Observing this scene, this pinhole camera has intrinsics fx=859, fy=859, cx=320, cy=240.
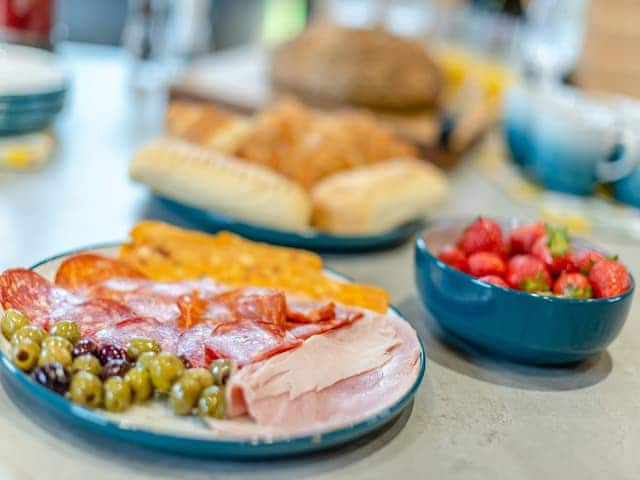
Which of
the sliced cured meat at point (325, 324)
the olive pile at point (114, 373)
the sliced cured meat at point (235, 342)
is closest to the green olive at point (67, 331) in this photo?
the olive pile at point (114, 373)

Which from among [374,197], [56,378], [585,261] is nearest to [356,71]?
[374,197]

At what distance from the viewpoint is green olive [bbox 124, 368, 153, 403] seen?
0.80m

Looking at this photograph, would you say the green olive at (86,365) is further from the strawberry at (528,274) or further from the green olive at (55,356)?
the strawberry at (528,274)

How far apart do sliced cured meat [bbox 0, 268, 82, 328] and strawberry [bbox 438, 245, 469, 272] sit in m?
0.47

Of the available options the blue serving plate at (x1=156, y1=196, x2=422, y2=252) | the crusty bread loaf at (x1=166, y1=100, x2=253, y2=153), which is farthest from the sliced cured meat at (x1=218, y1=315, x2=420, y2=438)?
the crusty bread loaf at (x1=166, y1=100, x2=253, y2=153)

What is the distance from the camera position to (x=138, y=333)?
89cm

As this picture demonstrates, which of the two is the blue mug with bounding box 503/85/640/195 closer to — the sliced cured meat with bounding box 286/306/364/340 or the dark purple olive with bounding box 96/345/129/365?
the sliced cured meat with bounding box 286/306/364/340

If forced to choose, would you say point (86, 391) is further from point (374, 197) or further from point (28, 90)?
point (28, 90)

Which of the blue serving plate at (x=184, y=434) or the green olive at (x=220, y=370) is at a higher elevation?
the green olive at (x=220, y=370)

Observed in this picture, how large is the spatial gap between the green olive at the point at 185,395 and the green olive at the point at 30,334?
15 centimetres

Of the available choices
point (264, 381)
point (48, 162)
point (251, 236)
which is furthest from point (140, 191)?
point (264, 381)

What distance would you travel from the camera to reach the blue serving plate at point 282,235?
4.56ft

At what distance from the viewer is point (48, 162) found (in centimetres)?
168

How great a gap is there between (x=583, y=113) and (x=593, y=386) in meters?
1.00
